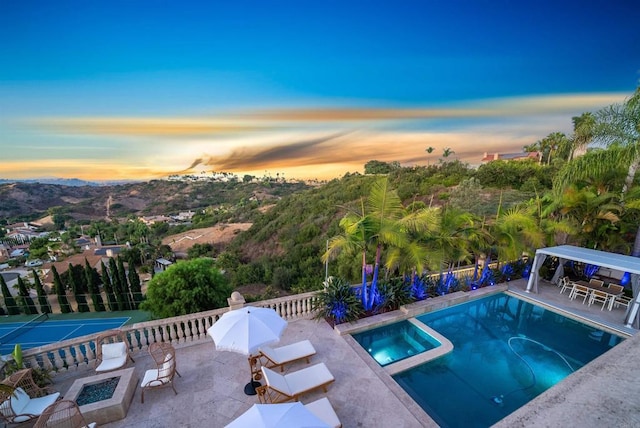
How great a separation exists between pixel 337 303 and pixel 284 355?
7.56 feet

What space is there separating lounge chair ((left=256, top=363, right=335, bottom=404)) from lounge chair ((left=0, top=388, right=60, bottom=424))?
3.71 meters

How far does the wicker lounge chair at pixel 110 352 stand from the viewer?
5.45m

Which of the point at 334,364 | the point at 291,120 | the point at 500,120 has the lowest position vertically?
the point at 334,364

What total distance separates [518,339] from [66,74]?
22442 millimetres

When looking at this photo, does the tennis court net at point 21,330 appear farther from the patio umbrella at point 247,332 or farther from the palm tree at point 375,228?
the palm tree at point 375,228

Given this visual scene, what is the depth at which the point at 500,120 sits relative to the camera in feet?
55.3

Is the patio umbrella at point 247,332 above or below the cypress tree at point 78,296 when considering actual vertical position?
above

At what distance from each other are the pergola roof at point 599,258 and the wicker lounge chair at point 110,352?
531 inches

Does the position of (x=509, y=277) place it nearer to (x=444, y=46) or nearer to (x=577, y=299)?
(x=577, y=299)

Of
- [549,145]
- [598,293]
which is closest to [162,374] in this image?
[598,293]

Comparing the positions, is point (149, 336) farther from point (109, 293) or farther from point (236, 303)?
point (109, 293)

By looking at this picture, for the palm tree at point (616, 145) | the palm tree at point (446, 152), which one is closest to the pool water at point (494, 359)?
the palm tree at point (616, 145)

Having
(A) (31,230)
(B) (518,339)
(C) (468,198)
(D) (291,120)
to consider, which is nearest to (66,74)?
(D) (291,120)

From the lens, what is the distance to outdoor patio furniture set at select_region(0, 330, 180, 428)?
3.92 metres
